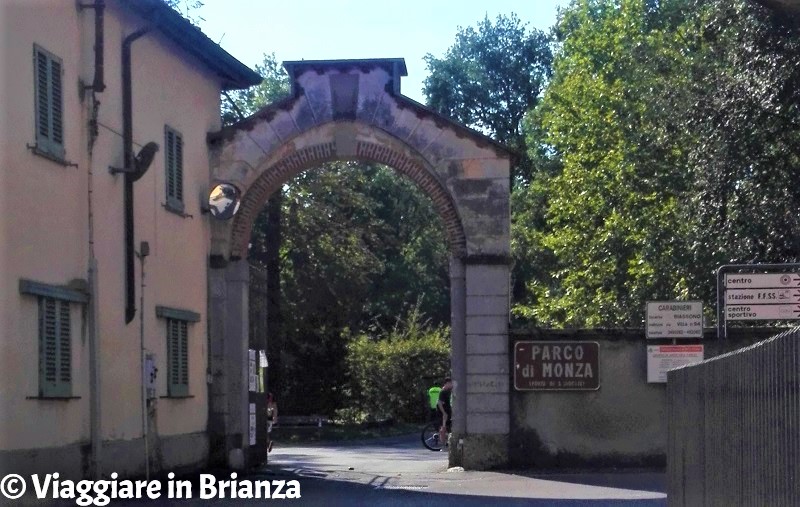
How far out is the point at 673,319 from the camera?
67.5 feet

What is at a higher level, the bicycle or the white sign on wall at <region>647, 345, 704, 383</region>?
the white sign on wall at <region>647, 345, 704, 383</region>

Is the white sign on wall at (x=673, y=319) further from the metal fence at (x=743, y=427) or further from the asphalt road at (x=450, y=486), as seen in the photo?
the metal fence at (x=743, y=427)

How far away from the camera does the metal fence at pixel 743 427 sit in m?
5.77

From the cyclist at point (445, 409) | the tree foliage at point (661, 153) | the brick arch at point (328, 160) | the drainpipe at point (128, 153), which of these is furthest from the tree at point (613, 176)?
the drainpipe at point (128, 153)

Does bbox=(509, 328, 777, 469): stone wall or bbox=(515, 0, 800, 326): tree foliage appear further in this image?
bbox=(515, 0, 800, 326): tree foliage

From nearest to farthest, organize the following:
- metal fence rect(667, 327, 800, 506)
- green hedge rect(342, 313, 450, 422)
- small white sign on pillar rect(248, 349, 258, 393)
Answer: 1. metal fence rect(667, 327, 800, 506)
2. small white sign on pillar rect(248, 349, 258, 393)
3. green hedge rect(342, 313, 450, 422)

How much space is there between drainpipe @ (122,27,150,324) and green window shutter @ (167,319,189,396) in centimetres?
193

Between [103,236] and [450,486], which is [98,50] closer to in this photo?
[103,236]

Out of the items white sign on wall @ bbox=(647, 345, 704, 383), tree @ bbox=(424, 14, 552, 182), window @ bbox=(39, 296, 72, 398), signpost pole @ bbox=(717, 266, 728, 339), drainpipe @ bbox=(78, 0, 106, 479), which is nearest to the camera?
window @ bbox=(39, 296, 72, 398)

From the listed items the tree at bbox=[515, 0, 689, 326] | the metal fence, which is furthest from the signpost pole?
the tree at bbox=[515, 0, 689, 326]

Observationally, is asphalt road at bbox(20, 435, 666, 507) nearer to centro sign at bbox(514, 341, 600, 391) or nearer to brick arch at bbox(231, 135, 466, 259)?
centro sign at bbox(514, 341, 600, 391)

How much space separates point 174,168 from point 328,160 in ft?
9.45

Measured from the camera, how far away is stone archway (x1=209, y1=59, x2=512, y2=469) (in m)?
21.0

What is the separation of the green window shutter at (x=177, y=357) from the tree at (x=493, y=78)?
3990 cm
